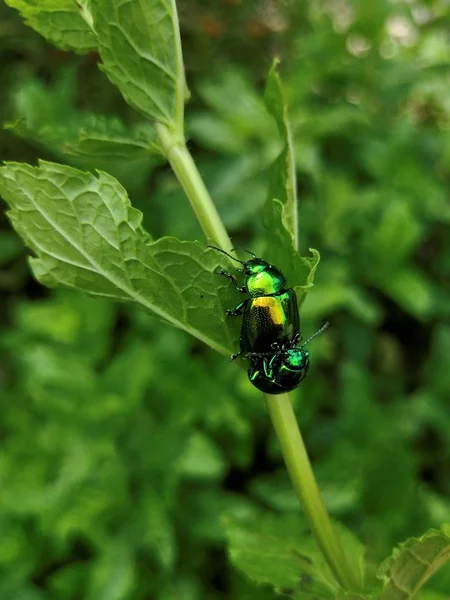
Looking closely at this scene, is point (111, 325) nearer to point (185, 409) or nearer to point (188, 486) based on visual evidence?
point (185, 409)

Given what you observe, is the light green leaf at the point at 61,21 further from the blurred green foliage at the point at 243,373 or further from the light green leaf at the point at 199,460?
the light green leaf at the point at 199,460

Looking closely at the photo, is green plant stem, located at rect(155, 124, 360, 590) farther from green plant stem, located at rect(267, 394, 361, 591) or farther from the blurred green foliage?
the blurred green foliage

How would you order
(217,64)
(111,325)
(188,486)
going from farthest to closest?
1. (217,64)
2. (111,325)
3. (188,486)

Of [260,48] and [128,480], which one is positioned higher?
[260,48]

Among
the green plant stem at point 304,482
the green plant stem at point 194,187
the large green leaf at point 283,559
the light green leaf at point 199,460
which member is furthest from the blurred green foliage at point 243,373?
the green plant stem at point 194,187

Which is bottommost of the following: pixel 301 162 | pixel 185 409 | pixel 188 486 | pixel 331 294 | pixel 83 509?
pixel 188 486

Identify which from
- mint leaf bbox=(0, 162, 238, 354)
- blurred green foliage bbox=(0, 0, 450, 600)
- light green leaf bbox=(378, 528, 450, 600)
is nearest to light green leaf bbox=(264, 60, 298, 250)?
mint leaf bbox=(0, 162, 238, 354)

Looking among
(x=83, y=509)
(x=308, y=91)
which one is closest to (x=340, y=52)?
(x=308, y=91)
